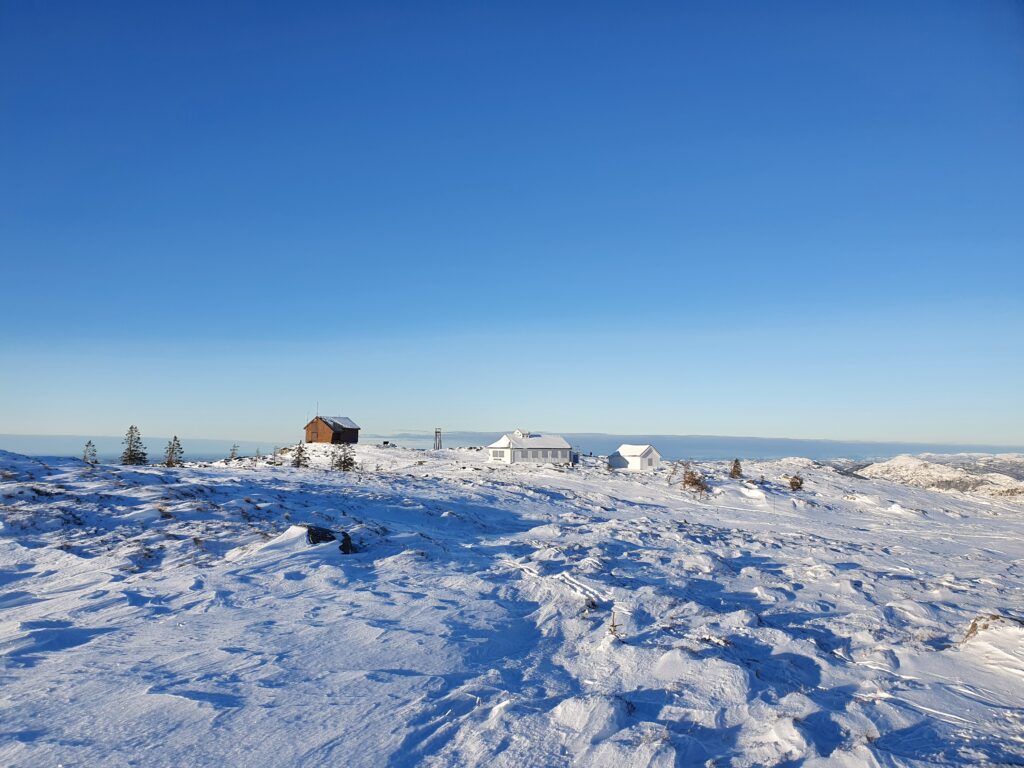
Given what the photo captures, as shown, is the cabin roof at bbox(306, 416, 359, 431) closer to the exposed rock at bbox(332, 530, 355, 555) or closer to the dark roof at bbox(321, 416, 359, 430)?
the dark roof at bbox(321, 416, 359, 430)

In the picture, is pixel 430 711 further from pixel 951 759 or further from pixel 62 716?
pixel 951 759

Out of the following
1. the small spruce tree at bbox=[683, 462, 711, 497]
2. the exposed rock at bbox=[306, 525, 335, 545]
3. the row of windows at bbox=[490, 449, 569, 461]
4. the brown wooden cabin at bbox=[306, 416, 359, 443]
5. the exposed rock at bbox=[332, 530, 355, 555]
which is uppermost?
the brown wooden cabin at bbox=[306, 416, 359, 443]

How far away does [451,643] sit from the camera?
669 centimetres

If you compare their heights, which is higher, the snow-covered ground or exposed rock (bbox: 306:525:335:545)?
exposed rock (bbox: 306:525:335:545)

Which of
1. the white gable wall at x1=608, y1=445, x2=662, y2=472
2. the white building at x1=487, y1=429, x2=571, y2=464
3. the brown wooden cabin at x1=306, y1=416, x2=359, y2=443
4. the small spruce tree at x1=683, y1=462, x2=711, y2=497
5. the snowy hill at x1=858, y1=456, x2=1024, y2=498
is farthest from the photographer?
the brown wooden cabin at x1=306, y1=416, x2=359, y2=443

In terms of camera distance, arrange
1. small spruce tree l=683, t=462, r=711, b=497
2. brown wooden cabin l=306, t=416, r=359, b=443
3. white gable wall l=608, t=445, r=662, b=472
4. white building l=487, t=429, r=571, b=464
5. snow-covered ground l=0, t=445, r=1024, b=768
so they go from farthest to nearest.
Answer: brown wooden cabin l=306, t=416, r=359, b=443, white building l=487, t=429, r=571, b=464, white gable wall l=608, t=445, r=662, b=472, small spruce tree l=683, t=462, r=711, b=497, snow-covered ground l=0, t=445, r=1024, b=768

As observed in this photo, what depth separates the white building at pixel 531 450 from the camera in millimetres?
52281

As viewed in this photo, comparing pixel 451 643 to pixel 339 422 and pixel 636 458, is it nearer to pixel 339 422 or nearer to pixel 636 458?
pixel 636 458

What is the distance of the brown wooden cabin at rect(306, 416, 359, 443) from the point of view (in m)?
61.4

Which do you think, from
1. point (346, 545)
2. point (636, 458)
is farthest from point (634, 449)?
point (346, 545)

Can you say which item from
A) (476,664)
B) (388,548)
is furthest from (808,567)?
(476,664)

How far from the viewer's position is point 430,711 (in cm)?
492

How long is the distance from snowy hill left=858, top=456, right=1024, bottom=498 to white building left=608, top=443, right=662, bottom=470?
1641 cm

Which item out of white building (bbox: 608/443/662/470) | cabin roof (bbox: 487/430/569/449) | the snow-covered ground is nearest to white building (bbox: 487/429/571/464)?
cabin roof (bbox: 487/430/569/449)
